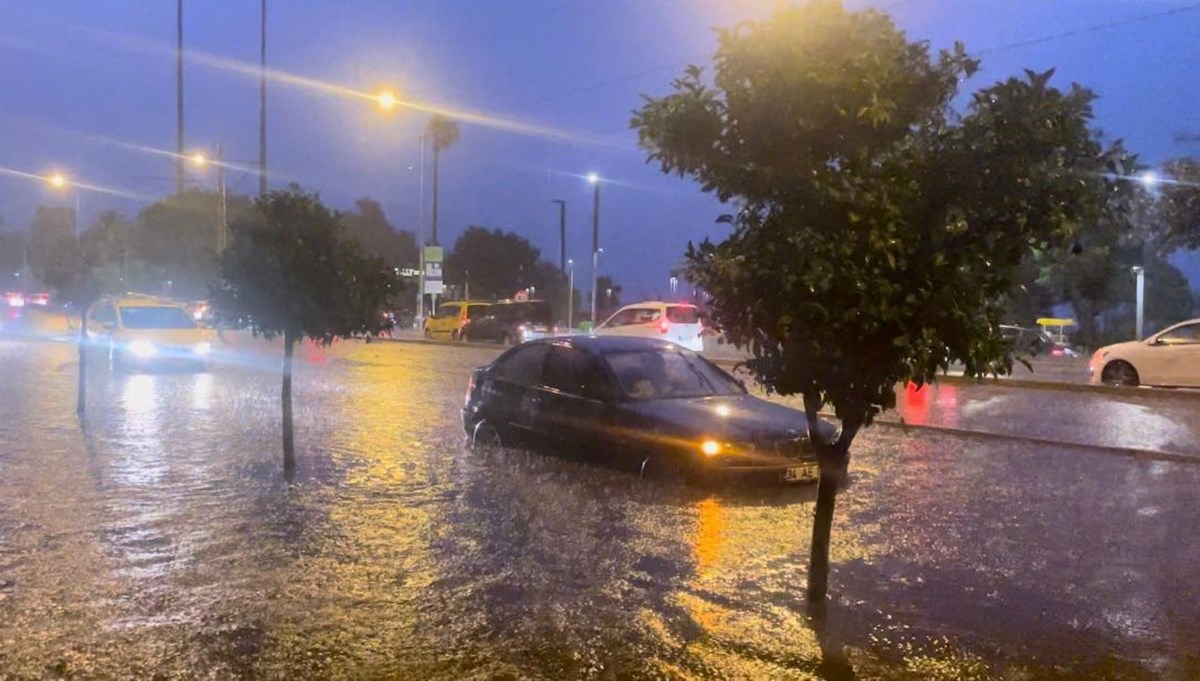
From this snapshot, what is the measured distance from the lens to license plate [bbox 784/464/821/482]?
412 inches

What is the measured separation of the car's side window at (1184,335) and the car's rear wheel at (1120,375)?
2.84ft

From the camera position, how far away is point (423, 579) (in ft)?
24.8

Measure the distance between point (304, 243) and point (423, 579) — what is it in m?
4.56

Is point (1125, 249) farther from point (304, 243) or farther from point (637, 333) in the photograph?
point (304, 243)

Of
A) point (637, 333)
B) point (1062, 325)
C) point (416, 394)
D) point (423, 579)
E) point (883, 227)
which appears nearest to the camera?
point (883, 227)

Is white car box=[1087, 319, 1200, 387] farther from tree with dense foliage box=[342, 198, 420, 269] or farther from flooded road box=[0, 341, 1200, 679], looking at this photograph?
tree with dense foliage box=[342, 198, 420, 269]

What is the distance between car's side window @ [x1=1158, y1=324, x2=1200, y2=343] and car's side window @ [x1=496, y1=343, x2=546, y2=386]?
15.1m

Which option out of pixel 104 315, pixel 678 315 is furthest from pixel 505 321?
pixel 104 315

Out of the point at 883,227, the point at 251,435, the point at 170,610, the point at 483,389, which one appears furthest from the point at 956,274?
the point at 251,435

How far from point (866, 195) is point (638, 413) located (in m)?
5.48

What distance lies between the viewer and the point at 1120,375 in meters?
23.3

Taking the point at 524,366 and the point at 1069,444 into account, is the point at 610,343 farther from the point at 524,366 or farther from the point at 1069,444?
the point at 1069,444

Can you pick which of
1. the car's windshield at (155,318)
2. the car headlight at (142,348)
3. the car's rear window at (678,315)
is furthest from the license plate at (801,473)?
the car's rear window at (678,315)

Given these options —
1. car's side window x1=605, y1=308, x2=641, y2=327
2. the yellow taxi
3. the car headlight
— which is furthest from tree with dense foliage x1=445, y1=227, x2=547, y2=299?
the car headlight
